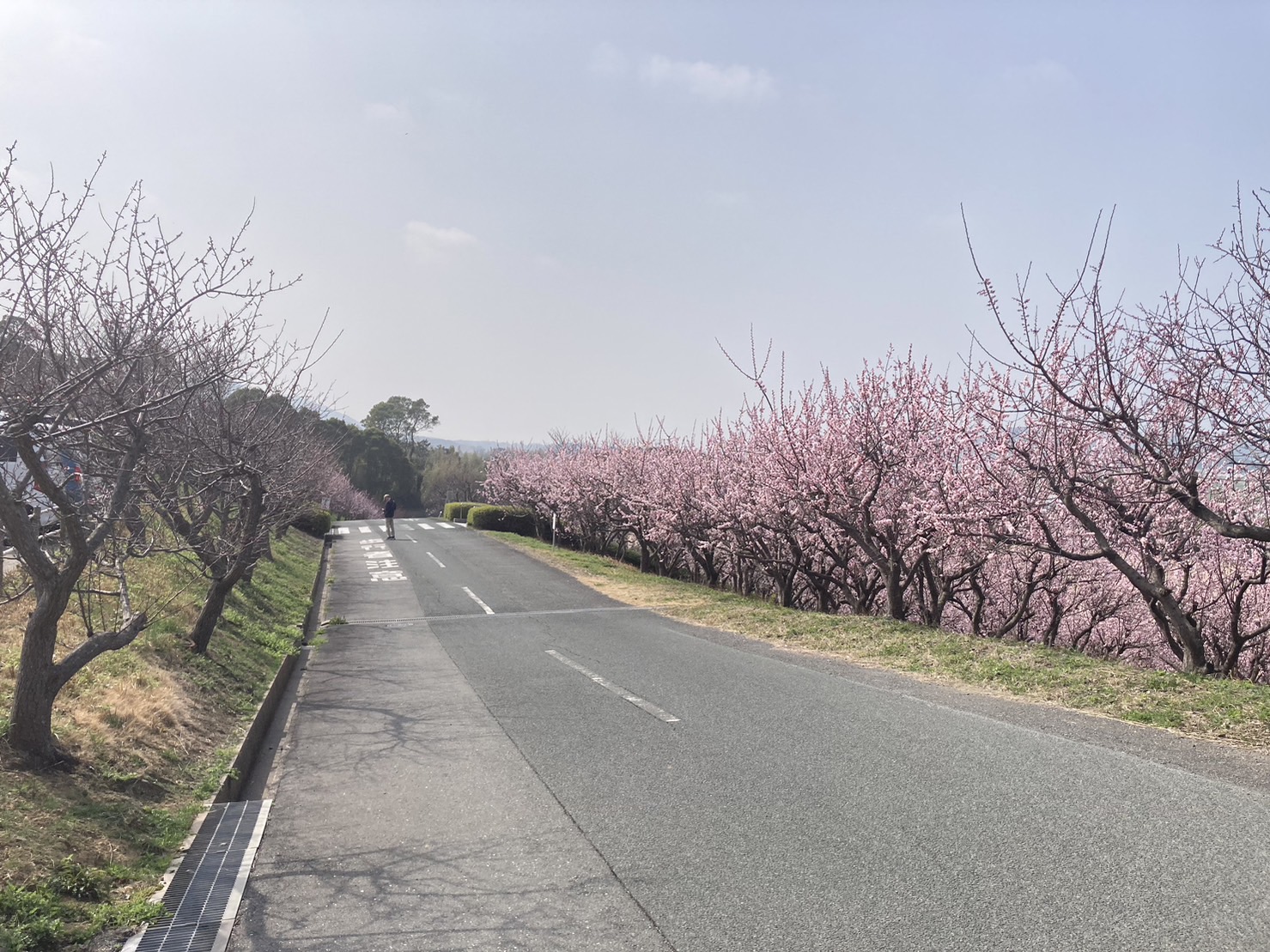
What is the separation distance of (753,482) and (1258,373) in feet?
38.2

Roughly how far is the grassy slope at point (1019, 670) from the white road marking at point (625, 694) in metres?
3.19

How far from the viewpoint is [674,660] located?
1050 cm

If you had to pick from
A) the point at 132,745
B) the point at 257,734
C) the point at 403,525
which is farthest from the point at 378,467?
the point at 132,745

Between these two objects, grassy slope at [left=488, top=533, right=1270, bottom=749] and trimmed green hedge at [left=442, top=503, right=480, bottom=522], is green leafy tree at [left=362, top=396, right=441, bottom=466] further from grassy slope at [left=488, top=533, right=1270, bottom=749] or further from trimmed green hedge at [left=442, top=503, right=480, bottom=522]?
grassy slope at [left=488, top=533, right=1270, bottom=749]

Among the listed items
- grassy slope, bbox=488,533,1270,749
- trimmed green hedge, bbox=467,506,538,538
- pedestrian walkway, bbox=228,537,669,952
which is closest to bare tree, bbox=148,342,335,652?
pedestrian walkway, bbox=228,537,669,952

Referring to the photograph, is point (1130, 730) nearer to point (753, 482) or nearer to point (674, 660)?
point (674, 660)

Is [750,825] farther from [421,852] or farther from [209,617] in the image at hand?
[209,617]

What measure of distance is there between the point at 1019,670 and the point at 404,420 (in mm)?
111594

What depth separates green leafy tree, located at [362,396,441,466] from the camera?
110250mm

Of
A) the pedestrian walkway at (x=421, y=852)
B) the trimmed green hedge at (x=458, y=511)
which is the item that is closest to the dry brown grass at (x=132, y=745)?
the pedestrian walkway at (x=421, y=852)

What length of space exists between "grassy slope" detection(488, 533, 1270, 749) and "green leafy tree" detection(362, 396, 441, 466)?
97.0 m

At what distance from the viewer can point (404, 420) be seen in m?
115

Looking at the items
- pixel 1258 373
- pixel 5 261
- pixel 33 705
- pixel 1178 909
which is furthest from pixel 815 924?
pixel 1258 373

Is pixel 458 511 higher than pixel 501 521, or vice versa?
pixel 458 511
